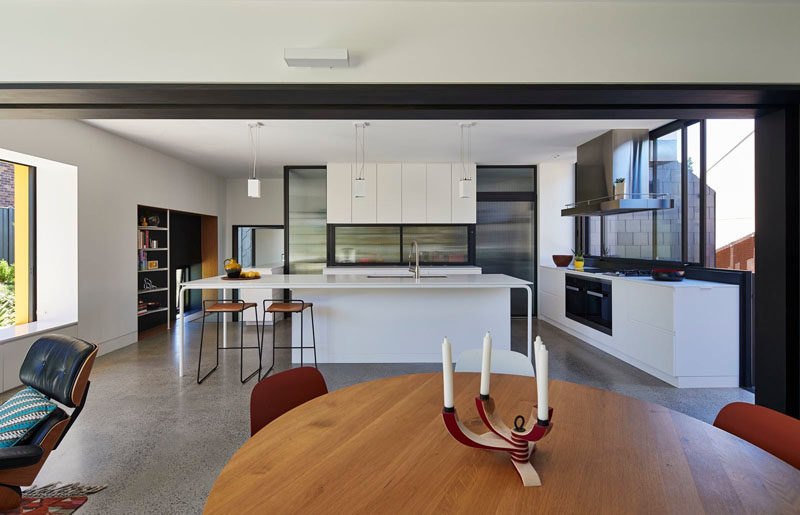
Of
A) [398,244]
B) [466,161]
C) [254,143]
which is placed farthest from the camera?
[398,244]

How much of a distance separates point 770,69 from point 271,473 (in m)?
3.25

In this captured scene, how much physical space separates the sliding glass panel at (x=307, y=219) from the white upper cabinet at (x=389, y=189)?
3.54 ft

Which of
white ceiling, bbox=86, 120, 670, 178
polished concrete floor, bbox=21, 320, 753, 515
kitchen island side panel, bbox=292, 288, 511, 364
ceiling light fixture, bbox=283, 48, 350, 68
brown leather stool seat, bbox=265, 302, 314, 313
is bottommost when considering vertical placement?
polished concrete floor, bbox=21, 320, 753, 515

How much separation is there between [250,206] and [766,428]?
8.08 m

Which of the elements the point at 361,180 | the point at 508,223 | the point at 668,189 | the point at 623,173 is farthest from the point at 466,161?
the point at 668,189

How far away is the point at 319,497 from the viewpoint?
0.93 metres

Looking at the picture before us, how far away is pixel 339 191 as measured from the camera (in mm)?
6691

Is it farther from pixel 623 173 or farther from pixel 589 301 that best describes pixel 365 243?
pixel 623 173

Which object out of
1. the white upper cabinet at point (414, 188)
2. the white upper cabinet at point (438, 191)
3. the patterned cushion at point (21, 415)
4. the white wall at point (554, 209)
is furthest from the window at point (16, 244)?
the white wall at point (554, 209)

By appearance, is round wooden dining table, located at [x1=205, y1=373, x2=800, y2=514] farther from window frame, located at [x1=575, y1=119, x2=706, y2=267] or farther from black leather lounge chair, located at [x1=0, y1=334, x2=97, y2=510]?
window frame, located at [x1=575, y1=119, x2=706, y2=267]

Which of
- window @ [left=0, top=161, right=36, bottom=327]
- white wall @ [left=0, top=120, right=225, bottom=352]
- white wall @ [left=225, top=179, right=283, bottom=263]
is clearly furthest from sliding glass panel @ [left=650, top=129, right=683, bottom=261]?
window @ [left=0, top=161, right=36, bottom=327]

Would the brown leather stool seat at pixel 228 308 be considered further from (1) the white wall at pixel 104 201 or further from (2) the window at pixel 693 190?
(2) the window at pixel 693 190

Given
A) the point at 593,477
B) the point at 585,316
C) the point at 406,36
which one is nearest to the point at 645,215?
the point at 585,316

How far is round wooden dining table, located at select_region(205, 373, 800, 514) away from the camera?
90 cm
